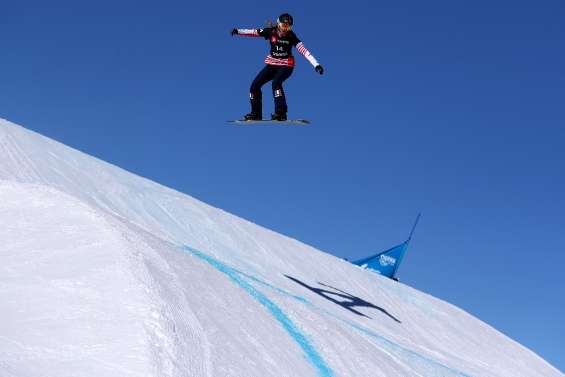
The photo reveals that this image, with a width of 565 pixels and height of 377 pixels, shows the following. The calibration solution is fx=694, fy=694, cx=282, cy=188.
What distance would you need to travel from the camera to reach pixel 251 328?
572cm

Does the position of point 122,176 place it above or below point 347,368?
above

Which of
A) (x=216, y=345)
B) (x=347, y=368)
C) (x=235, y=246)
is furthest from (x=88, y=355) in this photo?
(x=235, y=246)

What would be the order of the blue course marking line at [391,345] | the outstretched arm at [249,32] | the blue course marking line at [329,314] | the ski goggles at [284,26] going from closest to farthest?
the blue course marking line at [329,314]
the blue course marking line at [391,345]
the ski goggles at [284,26]
the outstretched arm at [249,32]

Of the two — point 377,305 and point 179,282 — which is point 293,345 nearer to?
point 179,282

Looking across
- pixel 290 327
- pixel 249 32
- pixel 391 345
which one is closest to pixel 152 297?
pixel 290 327

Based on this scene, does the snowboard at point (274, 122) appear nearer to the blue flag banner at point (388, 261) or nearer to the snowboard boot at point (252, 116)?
the snowboard boot at point (252, 116)

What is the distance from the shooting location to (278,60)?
9875 millimetres

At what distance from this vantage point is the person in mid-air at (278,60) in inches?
381

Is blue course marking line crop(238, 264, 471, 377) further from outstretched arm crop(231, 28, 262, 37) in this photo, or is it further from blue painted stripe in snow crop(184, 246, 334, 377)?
outstretched arm crop(231, 28, 262, 37)

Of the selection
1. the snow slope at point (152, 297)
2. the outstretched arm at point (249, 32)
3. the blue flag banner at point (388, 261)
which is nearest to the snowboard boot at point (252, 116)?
the outstretched arm at point (249, 32)

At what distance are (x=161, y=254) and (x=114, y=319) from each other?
6.35 ft

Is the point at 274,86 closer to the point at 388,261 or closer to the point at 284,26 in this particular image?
the point at 284,26

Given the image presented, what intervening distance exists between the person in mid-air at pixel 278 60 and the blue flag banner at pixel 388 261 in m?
14.2

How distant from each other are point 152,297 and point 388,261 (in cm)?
1972
